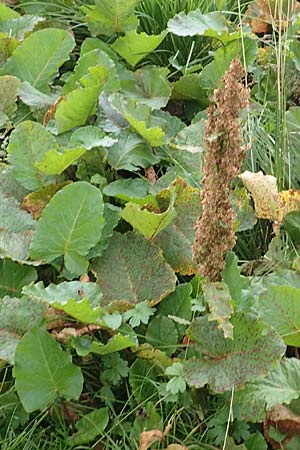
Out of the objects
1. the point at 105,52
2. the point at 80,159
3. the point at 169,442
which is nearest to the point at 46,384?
the point at 169,442

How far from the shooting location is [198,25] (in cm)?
235

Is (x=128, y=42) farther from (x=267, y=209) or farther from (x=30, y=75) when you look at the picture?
(x=267, y=209)

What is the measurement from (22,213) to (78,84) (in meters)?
0.48

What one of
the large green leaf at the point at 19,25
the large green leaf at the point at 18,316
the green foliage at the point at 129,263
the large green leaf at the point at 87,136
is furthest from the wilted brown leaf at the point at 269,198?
the large green leaf at the point at 19,25

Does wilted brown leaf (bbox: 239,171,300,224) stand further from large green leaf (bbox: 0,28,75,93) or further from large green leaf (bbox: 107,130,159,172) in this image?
large green leaf (bbox: 0,28,75,93)

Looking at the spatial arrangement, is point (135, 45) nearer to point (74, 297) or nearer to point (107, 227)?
point (107, 227)

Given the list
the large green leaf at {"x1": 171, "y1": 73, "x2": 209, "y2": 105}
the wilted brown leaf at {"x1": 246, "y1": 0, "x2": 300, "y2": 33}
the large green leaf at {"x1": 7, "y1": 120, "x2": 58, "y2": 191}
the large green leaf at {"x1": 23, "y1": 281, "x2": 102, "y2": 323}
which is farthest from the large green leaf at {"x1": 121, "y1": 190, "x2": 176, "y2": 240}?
the wilted brown leaf at {"x1": 246, "y1": 0, "x2": 300, "y2": 33}

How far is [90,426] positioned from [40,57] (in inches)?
44.5

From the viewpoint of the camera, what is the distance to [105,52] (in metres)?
2.31

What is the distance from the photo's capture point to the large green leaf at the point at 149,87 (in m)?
2.21

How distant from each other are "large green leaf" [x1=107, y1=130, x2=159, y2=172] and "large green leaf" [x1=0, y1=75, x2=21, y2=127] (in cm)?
36

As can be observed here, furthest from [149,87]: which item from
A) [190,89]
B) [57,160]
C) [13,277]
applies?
[13,277]

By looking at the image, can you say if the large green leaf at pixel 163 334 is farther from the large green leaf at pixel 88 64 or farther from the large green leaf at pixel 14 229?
the large green leaf at pixel 88 64

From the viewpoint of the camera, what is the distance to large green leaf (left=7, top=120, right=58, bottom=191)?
1849 mm
